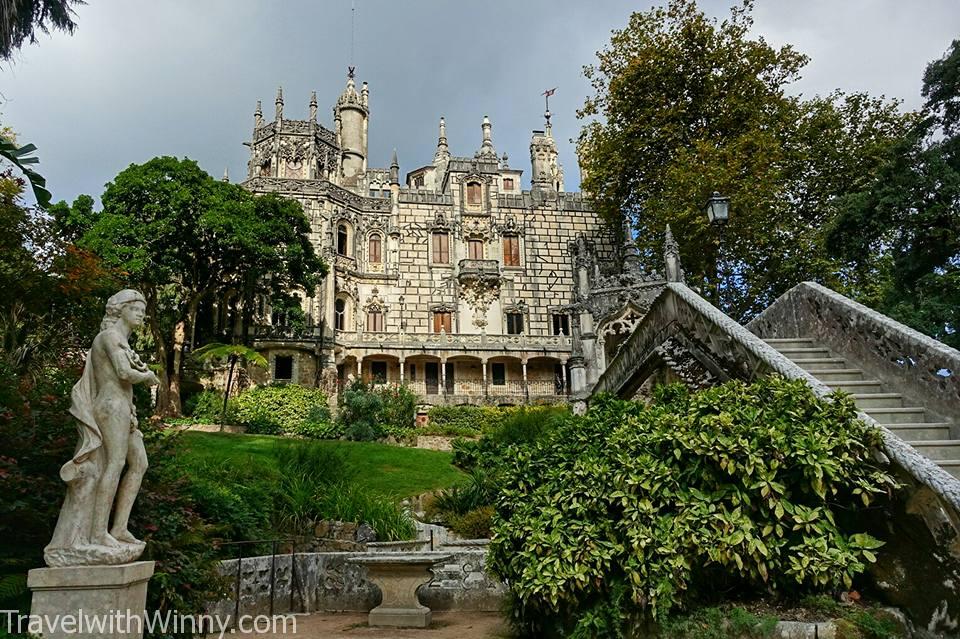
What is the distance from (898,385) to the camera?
25.9ft

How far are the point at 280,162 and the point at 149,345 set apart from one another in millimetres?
15036

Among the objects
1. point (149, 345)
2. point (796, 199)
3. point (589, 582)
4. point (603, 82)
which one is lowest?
point (589, 582)

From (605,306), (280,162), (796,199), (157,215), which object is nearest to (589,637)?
(605,306)

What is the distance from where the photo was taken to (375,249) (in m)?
40.6

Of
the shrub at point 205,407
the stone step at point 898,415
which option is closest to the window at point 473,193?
the shrub at point 205,407

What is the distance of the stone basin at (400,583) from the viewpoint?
8297 millimetres

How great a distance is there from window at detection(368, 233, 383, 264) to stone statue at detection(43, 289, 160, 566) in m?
35.2

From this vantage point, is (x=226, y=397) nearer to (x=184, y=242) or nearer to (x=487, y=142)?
(x=184, y=242)

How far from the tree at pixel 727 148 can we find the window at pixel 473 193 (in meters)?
14.1

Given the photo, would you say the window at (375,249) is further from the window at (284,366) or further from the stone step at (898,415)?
the stone step at (898,415)

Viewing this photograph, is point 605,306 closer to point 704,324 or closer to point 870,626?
point 704,324

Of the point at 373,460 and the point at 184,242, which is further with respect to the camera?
the point at 184,242

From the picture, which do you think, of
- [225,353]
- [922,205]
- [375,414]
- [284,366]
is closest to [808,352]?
[922,205]

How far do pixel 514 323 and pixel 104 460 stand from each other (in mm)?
35707
